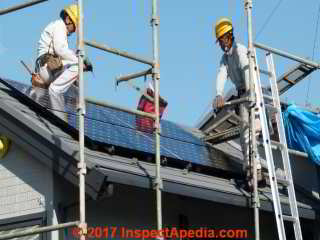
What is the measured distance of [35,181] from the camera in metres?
8.38

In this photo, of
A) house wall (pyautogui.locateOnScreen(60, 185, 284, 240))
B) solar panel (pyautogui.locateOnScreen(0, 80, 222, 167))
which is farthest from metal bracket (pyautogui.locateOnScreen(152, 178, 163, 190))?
solar panel (pyautogui.locateOnScreen(0, 80, 222, 167))

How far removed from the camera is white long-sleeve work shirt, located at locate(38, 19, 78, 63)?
33.2ft

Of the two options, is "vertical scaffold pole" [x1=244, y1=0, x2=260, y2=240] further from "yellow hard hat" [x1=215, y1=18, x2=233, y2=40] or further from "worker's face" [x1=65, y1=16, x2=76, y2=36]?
"worker's face" [x1=65, y1=16, x2=76, y2=36]

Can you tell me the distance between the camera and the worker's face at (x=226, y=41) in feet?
34.9

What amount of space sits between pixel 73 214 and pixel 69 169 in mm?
542

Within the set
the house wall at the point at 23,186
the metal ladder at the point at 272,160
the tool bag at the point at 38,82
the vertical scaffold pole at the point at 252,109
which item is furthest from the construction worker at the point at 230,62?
the house wall at the point at 23,186

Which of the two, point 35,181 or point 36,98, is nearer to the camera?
point 35,181

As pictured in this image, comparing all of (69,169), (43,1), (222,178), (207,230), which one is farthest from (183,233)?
(43,1)

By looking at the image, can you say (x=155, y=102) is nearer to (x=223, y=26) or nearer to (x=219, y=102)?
(x=219, y=102)

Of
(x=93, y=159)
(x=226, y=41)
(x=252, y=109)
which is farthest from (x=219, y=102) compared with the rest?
(x=93, y=159)

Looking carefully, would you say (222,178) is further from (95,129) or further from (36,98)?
(36,98)

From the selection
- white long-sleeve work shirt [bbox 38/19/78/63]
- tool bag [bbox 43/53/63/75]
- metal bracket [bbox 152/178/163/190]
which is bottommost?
metal bracket [bbox 152/178/163/190]

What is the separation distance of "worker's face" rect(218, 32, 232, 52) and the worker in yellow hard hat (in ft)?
6.02

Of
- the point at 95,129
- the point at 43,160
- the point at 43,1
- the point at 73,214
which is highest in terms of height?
the point at 43,1
